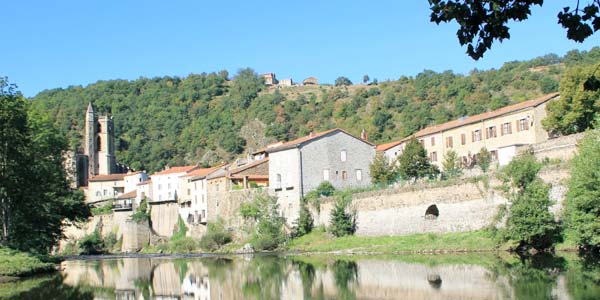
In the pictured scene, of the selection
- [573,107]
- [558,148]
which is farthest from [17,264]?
[573,107]

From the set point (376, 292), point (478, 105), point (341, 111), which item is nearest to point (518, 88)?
point (478, 105)

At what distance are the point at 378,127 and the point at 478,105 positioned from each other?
16568 millimetres

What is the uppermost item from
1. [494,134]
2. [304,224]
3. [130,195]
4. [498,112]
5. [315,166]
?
[498,112]

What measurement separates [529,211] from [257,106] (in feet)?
366

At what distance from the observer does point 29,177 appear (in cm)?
3919

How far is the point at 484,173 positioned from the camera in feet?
146

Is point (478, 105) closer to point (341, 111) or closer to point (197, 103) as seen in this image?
point (341, 111)

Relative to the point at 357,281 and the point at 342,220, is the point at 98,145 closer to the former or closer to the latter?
the point at 342,220

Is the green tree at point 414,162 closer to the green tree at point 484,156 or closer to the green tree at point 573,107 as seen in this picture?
the green tree at point 484,156

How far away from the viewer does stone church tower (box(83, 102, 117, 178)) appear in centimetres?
13475

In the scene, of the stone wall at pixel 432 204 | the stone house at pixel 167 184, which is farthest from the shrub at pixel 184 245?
the stone house at pixel 167 184

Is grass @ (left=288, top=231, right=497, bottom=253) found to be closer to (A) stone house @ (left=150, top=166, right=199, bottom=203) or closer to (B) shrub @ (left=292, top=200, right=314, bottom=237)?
(B) shrub @ (left=292, top=200, right=314, bottom=237)

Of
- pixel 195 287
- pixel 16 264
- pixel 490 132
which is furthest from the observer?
pixel 490 132

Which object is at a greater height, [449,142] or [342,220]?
[449,142]
